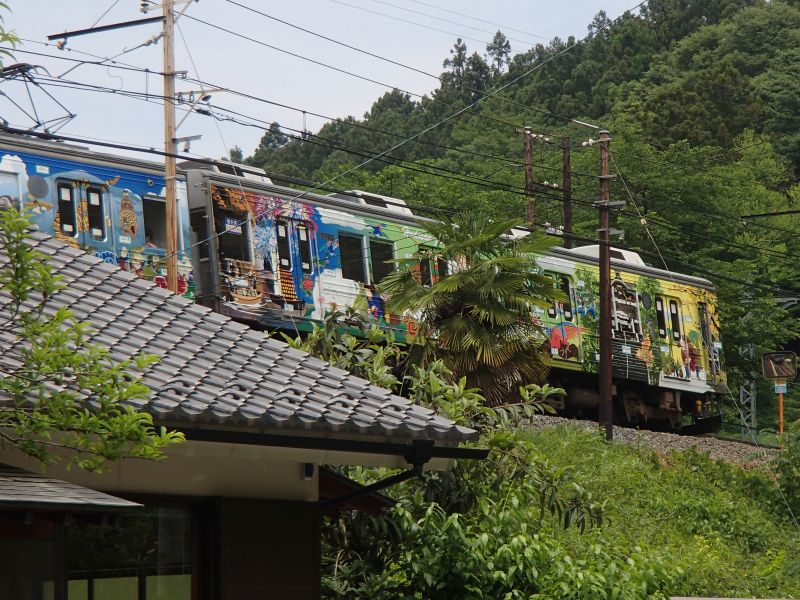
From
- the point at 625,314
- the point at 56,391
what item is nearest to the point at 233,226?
the point at 625,314

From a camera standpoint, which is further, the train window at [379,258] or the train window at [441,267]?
the train window at [379,258]

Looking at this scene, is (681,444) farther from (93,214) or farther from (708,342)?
(93,214)

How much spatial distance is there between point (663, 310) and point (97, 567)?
2540cm

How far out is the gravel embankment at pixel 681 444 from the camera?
25609 millimetres

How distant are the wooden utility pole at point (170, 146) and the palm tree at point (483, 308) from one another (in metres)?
3.29

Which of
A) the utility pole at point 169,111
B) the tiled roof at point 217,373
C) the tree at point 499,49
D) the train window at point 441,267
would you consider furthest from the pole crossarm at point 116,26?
the tree at point 499,49

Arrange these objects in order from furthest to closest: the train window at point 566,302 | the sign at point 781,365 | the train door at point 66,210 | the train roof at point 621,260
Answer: the sign at point 781,365
the train roof at point 621,260
the train window at point 566,302
the train door at point 66,210

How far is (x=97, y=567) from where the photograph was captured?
6922mm

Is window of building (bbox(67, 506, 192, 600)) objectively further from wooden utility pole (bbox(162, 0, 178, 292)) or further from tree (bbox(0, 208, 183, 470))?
wooden utility pole (bbox(162, 0, 178, 292))

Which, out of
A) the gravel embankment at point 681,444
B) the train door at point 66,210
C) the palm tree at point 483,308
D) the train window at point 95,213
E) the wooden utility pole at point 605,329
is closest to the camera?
the palm tree at point 483,308

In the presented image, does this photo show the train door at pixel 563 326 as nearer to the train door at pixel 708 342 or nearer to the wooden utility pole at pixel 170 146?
the train door at pixel 708 342

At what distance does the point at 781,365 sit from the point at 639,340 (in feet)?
15.6

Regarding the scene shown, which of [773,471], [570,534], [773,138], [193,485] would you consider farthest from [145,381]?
[773,138]

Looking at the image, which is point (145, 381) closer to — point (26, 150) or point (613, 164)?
point (26, 150)
